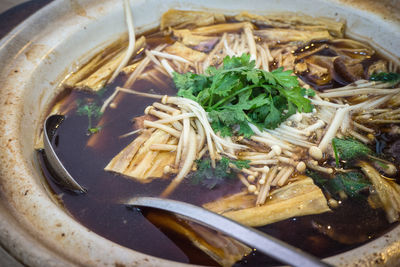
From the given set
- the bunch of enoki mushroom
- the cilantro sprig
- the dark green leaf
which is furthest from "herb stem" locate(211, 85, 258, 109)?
the dark green leaf

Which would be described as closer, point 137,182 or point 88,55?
point 137,182

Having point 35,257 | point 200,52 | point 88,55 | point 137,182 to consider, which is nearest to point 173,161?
point 137,182

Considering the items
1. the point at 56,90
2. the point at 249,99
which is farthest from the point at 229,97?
the point at 56,90

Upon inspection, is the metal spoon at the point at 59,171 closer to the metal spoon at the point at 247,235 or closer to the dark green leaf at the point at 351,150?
the metal spoon at the point at 247,235

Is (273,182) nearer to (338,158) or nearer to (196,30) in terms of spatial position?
(338,158)

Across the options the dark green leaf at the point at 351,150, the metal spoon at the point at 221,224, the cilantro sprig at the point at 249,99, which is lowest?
the dark green leaf at the point at 351,150

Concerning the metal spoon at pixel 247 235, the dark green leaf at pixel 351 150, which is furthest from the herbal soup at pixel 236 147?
the metal spoon at pixel 247 235
